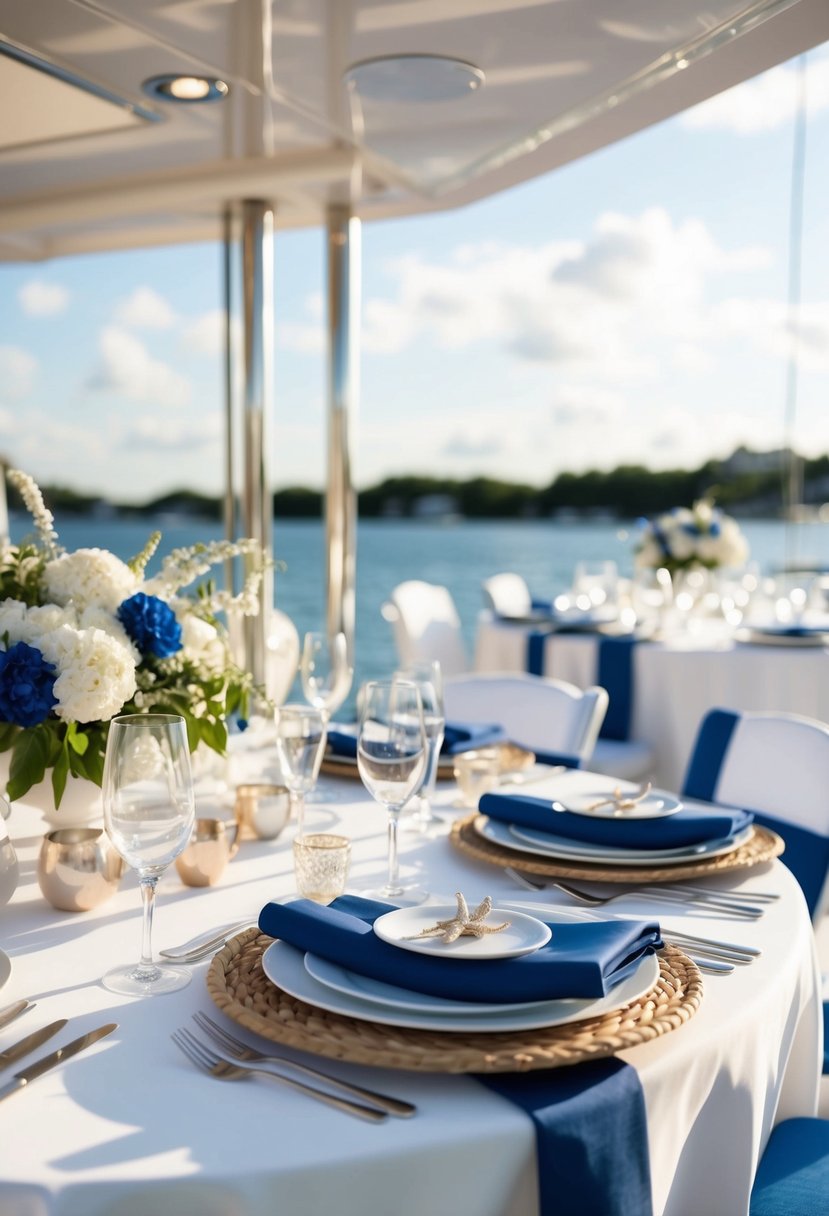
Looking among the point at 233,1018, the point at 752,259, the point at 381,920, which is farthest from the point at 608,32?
the point at 752,259

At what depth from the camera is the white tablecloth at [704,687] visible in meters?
3.68

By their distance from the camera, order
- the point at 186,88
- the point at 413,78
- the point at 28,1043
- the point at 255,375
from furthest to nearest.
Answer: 1. the point at 255,375
2. the point at 186,88
3. the point at 413,78
4. the point at 28,1043

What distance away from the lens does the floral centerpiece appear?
1301 mm

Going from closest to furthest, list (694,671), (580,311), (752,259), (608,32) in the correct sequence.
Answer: (608,32) → (694,671) → (752,259) → (580,311)

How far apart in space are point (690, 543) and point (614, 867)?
3.35 meters

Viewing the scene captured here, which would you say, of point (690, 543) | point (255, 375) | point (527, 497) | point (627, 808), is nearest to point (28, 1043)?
point (627, 808)

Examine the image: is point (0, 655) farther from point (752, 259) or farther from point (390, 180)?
point (752, 259)

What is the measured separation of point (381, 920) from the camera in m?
1.03

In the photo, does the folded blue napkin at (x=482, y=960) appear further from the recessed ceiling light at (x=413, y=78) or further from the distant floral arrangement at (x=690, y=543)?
the distant floral arrangement at (x=690, y=543)

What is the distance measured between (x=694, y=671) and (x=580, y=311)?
3084cm

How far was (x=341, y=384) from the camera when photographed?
3199 mm

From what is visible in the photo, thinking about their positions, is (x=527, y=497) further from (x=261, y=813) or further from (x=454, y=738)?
(x=261, y=813)

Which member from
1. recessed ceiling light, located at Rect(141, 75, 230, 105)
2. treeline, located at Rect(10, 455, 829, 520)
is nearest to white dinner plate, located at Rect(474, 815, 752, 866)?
recessed ceiling light, located at Rect(141, 75, 230, 105)

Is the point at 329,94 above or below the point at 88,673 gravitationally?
above
